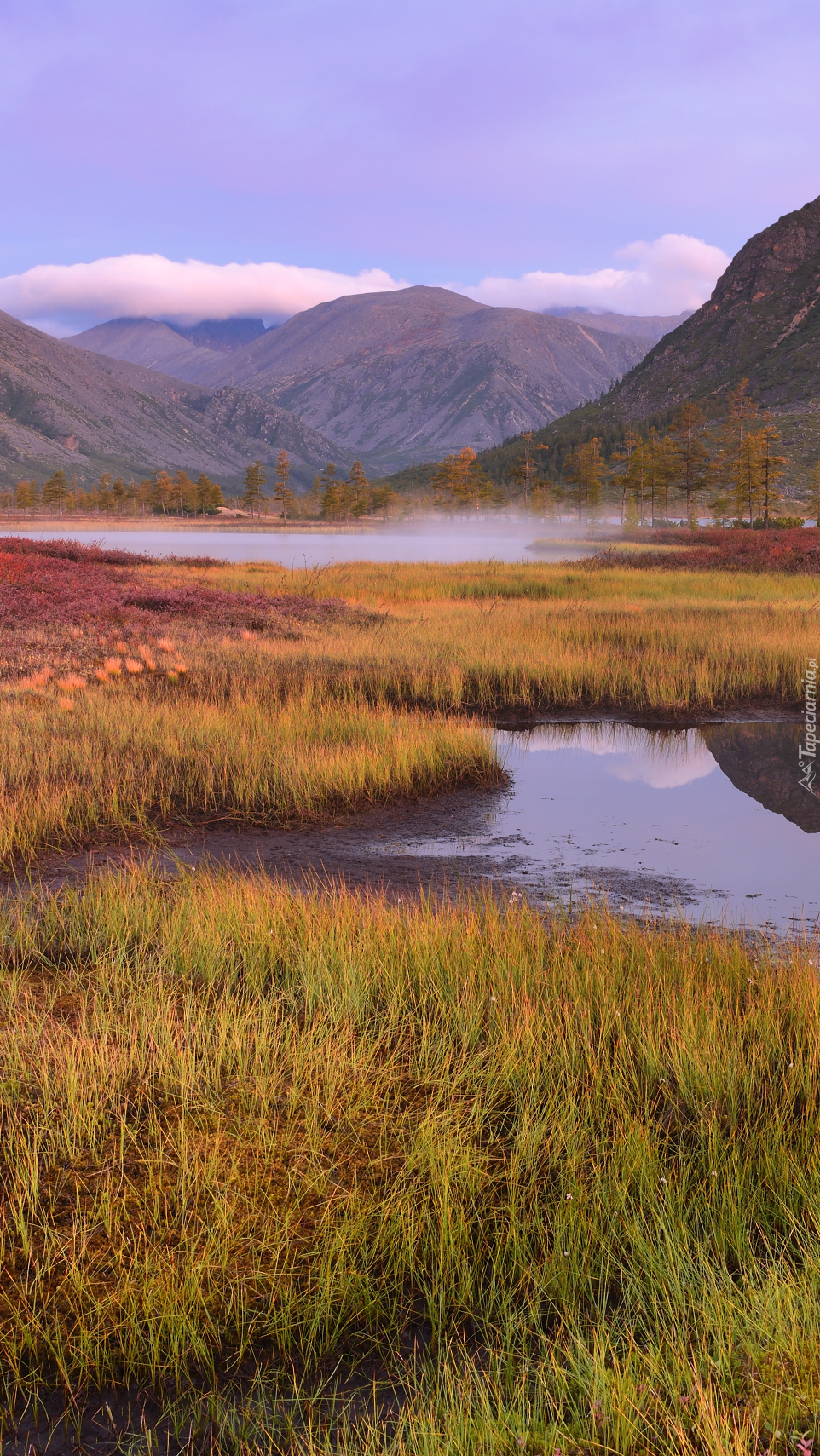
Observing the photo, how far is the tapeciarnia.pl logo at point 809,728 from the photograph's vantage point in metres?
11.3

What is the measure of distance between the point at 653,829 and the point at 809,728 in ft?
19.6

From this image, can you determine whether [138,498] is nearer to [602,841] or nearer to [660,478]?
[660,478]

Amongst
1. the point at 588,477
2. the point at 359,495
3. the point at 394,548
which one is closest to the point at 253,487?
the point at 359,495

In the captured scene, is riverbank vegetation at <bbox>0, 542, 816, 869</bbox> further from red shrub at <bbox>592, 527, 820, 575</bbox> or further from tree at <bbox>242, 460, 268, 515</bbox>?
tree at <bbox>242, 460, 268, 515</bbox>

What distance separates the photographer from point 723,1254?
9.20 ft

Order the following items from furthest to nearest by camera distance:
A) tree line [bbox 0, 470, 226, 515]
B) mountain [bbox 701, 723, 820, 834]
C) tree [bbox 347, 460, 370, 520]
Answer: tree line [bbox 0, 470, 226, 515] < tree [bbox 347, 460, 370, 520] < mountain [bbox 701, 723, 820, 834]

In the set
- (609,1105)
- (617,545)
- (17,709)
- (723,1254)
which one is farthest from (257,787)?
(617,545)

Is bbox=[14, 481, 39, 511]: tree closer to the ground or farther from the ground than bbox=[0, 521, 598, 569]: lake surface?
farther from the ground

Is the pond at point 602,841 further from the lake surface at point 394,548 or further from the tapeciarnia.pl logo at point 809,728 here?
the lake surface at point 394,548

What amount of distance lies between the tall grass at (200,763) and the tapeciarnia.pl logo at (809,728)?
4.08 m

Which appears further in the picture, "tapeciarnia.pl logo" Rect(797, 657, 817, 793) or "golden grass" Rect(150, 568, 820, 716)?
"golden grass" Rect(150, 568, 820, 716)

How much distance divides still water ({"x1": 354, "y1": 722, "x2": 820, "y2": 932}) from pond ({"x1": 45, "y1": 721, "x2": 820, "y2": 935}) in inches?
0.9

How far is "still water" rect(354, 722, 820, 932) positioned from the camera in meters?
7.40

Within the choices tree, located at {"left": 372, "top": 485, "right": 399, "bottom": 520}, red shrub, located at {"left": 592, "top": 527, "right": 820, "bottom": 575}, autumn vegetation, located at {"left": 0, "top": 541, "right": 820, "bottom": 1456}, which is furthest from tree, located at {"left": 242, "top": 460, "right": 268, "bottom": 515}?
autumn vegetation, located at {"left": 0, "top": 541, "right": 820, "bottom": 1456}
